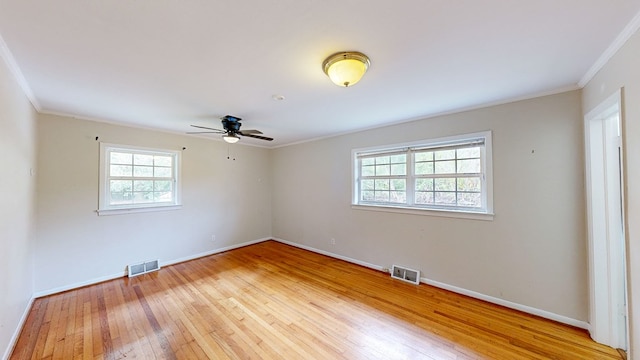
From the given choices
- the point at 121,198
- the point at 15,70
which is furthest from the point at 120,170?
the point at 15,70

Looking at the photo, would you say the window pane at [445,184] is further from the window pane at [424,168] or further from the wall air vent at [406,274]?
the wall air vent at [406,274]

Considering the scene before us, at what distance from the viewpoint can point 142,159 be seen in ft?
12.9

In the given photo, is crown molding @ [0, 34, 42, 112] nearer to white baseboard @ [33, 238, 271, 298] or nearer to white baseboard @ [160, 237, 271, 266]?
white baseboard @ [33, 238, 271, 298]

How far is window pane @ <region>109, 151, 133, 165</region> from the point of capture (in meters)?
3.62

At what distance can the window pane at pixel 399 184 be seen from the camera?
3645mm

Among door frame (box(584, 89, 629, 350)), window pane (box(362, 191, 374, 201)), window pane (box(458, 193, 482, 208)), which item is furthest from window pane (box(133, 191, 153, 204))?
door frame (box(584, 89, 629, 350))

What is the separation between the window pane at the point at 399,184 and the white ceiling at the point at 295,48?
1268mm

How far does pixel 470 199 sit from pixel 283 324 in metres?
2.79

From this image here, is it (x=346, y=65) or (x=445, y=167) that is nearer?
(x=346, y=65)

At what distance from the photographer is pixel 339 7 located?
4.15ft

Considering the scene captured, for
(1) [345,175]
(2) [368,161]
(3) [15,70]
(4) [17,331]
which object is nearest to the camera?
(3) [15,70]

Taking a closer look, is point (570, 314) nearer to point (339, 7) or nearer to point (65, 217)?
point (339, 7)

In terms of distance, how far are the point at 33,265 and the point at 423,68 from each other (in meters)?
5.06

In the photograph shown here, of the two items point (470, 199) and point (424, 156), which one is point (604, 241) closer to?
point (470, 199)
